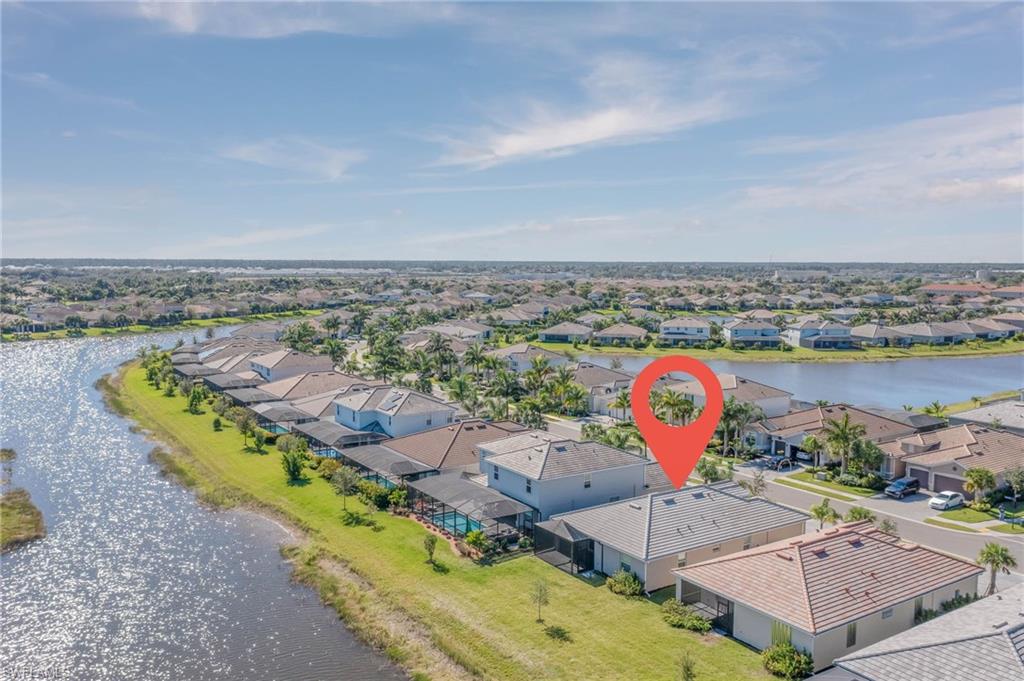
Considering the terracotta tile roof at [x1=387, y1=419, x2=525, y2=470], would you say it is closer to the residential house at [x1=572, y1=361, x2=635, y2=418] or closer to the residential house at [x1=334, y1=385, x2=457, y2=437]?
the residential house at [x1=334, y1=385, x2=457, y2=437]

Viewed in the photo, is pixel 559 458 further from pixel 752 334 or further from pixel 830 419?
pixel 752 334

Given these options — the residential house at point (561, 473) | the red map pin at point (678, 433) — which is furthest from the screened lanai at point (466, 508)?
the red map pin at point (678, 433)

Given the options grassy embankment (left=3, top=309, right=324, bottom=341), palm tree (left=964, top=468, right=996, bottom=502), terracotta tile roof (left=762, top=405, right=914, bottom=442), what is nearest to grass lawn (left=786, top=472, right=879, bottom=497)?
terracotta tile roof (left=762, top=405, right=914, bottom=442)

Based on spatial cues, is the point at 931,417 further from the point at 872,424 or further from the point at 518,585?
the point at 518,585

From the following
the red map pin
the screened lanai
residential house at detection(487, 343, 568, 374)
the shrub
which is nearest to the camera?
the screened lanai

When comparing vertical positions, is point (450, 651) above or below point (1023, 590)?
below

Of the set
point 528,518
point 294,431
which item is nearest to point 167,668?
point 528,518

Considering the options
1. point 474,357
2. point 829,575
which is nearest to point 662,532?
point 829,575
